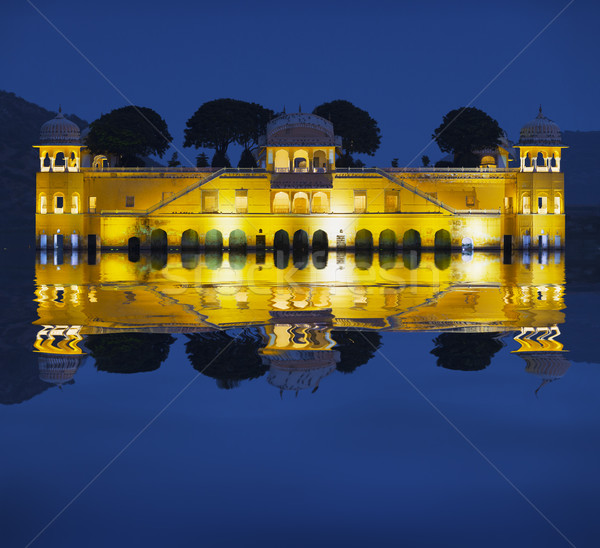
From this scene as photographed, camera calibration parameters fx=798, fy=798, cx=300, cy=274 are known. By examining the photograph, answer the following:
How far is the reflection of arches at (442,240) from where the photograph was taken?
66.1 metres

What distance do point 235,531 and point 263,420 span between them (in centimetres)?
311

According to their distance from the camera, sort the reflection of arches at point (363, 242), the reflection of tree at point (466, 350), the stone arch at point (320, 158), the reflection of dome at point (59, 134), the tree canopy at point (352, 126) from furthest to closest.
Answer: the tree canopy at point (352, 126) < the stone arch at point (320, 158) < the reflection of dome at point (59, 134) < the reflection of arches at point (363, 242) < the reflection of tree at point (466, 350)

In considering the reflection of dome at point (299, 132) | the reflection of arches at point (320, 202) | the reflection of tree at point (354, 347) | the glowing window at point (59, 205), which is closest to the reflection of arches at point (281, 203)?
the reflection of arches at point (320, 202)

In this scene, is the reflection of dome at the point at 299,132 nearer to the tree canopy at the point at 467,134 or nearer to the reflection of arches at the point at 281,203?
the reflection of arches at the point at 281,203

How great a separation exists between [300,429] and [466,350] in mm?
6075

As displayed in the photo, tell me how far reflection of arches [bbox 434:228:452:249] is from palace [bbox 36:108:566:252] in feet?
0.28

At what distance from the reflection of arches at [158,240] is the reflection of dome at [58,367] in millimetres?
50480

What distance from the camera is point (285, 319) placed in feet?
61.0

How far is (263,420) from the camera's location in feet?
31.4

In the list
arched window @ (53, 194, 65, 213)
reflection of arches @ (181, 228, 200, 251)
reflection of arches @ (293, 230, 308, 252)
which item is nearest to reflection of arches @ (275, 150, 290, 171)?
reflection of arches @ (293, 230, 308, 252)

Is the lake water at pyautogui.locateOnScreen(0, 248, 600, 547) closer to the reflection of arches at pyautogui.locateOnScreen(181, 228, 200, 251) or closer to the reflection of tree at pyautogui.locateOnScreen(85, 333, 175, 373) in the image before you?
the reflection of tree at pyautogui.locateOnScreen(85, 333, 175, 373)

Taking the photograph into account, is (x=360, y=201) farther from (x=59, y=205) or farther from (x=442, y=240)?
(x=59, y=205)
